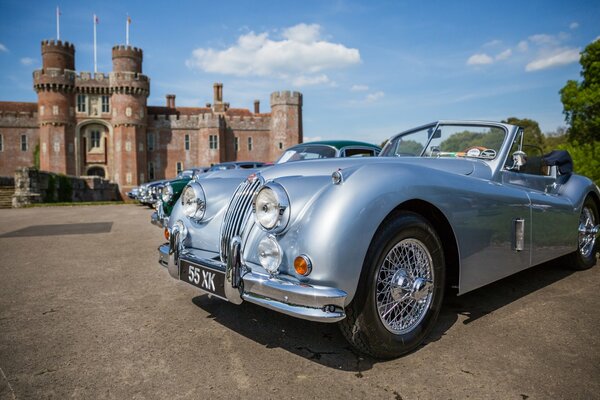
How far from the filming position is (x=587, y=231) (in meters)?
4.34

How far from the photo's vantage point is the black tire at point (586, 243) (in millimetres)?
4227

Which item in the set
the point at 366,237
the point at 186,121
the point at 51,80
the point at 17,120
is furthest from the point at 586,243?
the point at 17,120

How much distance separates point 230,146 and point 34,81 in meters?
20.7

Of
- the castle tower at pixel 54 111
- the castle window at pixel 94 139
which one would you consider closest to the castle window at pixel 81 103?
the castle tower at pixel 54 111

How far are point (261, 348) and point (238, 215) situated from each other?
88 cm

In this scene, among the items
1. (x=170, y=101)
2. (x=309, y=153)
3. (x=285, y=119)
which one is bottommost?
(x=309, y=153)

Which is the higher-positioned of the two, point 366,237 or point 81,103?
point 81,103

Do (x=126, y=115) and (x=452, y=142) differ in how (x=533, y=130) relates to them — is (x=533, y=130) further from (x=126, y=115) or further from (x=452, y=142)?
(x=452, y=142)

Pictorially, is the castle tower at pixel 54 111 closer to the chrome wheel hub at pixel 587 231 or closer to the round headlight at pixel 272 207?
the round headlight at pixel 272 207

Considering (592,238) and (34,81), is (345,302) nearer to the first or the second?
(592,238)

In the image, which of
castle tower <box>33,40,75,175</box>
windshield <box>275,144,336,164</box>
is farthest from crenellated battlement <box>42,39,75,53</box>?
windshield <box>275,144,336,164</box>

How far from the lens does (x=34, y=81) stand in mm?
39375

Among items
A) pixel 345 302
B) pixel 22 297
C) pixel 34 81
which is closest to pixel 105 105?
pixel 34 81

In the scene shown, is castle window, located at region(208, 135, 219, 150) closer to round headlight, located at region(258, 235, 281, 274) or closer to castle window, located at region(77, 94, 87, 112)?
castle window, located at region(77, 94, 87, 112)
